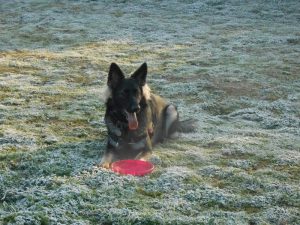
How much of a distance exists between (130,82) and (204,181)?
3282mm

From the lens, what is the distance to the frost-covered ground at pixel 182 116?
10.6 metres

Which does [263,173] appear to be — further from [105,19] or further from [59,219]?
[105,19]

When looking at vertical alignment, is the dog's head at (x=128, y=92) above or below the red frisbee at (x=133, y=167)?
above

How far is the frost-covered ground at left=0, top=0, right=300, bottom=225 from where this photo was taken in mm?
10570

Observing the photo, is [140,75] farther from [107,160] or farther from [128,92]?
[107,160]

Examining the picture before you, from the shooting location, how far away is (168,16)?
134 ft

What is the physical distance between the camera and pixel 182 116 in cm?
1756

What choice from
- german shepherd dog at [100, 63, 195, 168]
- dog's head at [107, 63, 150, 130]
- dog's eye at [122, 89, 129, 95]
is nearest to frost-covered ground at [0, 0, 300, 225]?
german shepherd dog at [100, 63, 195, 168]

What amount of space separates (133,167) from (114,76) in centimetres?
252

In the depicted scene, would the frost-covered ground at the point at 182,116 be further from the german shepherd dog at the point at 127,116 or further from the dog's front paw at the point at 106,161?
the german shepherd dog at the point at 127,116

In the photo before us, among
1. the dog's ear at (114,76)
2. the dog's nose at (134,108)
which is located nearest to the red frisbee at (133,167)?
the dog's nose at (134,108)

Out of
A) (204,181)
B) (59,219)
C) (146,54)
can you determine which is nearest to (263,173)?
(204,181)

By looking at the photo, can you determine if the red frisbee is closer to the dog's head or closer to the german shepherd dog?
the german shepherd dog

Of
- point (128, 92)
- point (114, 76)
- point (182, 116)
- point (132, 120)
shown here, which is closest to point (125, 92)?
point (128, 92)
